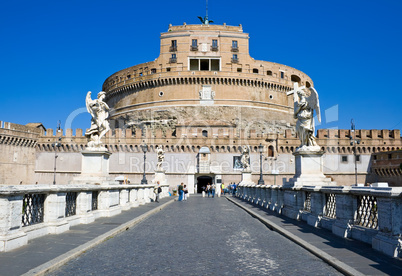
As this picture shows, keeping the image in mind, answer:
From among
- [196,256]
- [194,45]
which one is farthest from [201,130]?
[196,256]

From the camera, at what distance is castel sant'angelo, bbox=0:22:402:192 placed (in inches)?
1817

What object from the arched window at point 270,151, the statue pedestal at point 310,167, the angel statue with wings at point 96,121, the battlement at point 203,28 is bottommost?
the statue pedestal at point 310,167

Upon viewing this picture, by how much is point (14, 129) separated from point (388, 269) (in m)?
48.4

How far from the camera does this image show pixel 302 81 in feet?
200

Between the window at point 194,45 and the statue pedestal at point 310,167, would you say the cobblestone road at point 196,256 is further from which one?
the window at point 194,45

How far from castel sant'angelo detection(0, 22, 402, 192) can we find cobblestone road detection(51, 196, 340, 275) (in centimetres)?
3854

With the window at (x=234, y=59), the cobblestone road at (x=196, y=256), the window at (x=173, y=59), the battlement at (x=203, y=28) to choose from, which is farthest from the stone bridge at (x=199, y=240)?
the battlement at (x=203, y=28)

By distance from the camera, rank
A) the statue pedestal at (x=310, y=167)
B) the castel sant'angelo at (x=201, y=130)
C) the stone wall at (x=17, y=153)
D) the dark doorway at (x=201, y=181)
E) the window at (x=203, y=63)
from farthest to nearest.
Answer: the window at (x=203, y=63)
the dark doorway at (x=201, y=181)
the castel sant'angelo at (x=201, y=130)
the stone wall at (x=17, y=153)
the statue pedestal at (x=310, y=167)

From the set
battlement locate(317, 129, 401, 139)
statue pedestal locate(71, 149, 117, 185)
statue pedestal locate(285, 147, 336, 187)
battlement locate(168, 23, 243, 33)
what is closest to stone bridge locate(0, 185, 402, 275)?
statue pedestal locate(285, 147, 336, 187)

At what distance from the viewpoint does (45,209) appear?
674 centimetres

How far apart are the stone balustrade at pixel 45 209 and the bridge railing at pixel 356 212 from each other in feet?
16.9

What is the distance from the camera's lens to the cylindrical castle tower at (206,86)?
53875 millimetres

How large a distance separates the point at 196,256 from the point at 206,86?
49.5 meters

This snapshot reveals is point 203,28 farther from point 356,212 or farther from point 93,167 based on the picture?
point 356,212
